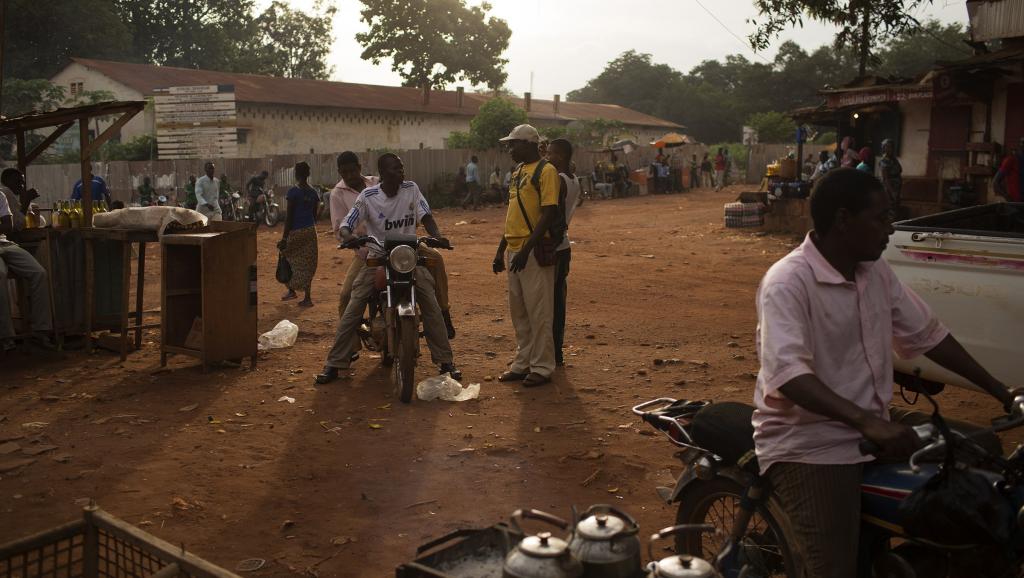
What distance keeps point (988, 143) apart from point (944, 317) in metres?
13.0

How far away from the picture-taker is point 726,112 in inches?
2613

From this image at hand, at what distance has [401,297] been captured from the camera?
7.24 metres

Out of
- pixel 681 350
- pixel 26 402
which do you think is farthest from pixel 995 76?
pixel 26 402

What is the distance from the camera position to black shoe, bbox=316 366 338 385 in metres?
7.65

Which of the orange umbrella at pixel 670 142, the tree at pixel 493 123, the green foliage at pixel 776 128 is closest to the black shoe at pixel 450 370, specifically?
the tree at pixel 493 123

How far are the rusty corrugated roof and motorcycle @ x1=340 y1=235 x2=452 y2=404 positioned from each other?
88.4ft

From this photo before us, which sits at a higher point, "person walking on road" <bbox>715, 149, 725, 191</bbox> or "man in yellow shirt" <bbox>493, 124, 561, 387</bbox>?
"person walking on road" <bbox>715, 149, 725, 191</bbox>

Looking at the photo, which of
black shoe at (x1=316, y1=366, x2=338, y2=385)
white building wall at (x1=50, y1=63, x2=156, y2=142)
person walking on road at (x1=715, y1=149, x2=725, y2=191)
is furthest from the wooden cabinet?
person walking on road at (x1=715, y1=149, x2=725, y2=191)

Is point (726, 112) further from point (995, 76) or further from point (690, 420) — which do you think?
point (690, 420)

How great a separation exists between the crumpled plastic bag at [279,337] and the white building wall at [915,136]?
15019 millimetres

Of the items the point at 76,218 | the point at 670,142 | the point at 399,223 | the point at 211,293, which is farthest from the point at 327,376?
the point at 670,142

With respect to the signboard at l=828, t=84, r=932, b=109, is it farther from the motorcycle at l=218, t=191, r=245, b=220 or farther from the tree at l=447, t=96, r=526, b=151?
the motorcycle at l=218, t=191, r=245, b=220

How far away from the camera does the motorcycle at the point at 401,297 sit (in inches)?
276

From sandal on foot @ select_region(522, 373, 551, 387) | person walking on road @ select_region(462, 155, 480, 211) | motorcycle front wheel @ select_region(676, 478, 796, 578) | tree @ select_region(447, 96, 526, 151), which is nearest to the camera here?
motorcycle front wheel @ select_region(676, 478, 796, 578)
